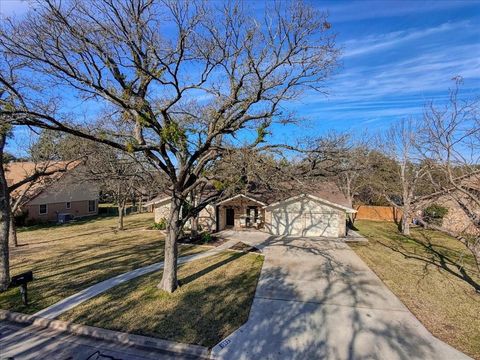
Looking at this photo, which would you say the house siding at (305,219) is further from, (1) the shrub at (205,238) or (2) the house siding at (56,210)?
(2) the house siding at (56,210)

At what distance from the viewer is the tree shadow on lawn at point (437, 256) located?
1161 centimetres

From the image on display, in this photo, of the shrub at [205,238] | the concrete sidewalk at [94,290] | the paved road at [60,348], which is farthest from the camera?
the shrub at [205,238]

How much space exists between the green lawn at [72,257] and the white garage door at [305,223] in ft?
22.2

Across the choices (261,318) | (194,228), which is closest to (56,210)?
(194,228)

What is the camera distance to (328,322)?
7.51 m

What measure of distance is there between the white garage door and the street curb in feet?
47.3

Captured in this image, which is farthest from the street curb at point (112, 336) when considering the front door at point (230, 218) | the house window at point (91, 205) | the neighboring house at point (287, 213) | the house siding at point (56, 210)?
the house window at point (91, 205)

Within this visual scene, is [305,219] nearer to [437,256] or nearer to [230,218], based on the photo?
[230,218]

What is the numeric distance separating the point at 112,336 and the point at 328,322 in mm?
5446

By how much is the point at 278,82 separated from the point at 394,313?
24.2 ft

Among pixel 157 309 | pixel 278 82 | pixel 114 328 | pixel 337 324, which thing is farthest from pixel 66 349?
pixel 278 82

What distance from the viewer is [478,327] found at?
24.3 feet

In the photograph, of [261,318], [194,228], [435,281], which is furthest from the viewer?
[194,228]

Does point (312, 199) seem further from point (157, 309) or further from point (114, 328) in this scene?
point (114, 328)
